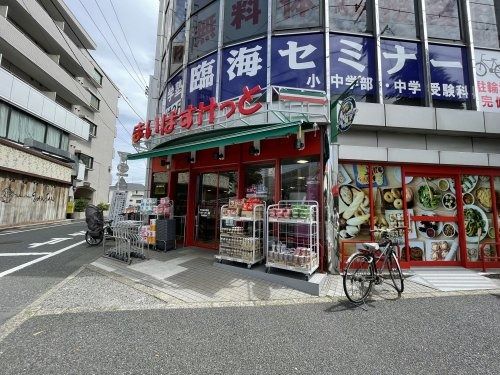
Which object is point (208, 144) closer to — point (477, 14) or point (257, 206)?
point (257, 206)

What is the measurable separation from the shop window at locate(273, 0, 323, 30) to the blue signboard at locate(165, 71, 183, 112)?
4.45 metres

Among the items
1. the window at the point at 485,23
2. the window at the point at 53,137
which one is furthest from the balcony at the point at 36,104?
the window at the point at 485,23

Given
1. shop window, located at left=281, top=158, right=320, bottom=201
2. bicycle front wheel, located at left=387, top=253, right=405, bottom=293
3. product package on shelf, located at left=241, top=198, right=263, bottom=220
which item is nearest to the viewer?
bicycle front wheel, located at left=387, top=253, right=405, bottom=293

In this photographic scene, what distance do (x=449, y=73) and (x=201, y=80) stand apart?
814cm

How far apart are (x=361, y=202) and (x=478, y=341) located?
412 centimetres

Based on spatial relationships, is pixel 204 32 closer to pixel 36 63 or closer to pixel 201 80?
pixel 201 80

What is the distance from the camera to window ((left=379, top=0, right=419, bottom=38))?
814 cm

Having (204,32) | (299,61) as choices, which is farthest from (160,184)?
(299,61)

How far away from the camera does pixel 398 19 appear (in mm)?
8273

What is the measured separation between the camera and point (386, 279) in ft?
A: 20.0

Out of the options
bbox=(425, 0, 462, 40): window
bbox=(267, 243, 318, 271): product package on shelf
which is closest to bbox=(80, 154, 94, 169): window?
bbox=(267, 243, 318, 271): product package on shelf

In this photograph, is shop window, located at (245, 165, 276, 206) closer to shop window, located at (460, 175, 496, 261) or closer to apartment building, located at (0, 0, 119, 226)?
shop window, located at (460, 175, 496, 261)

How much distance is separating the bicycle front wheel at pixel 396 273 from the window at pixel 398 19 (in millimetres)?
6881

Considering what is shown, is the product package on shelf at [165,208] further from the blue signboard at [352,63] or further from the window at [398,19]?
the window at [398,19]
